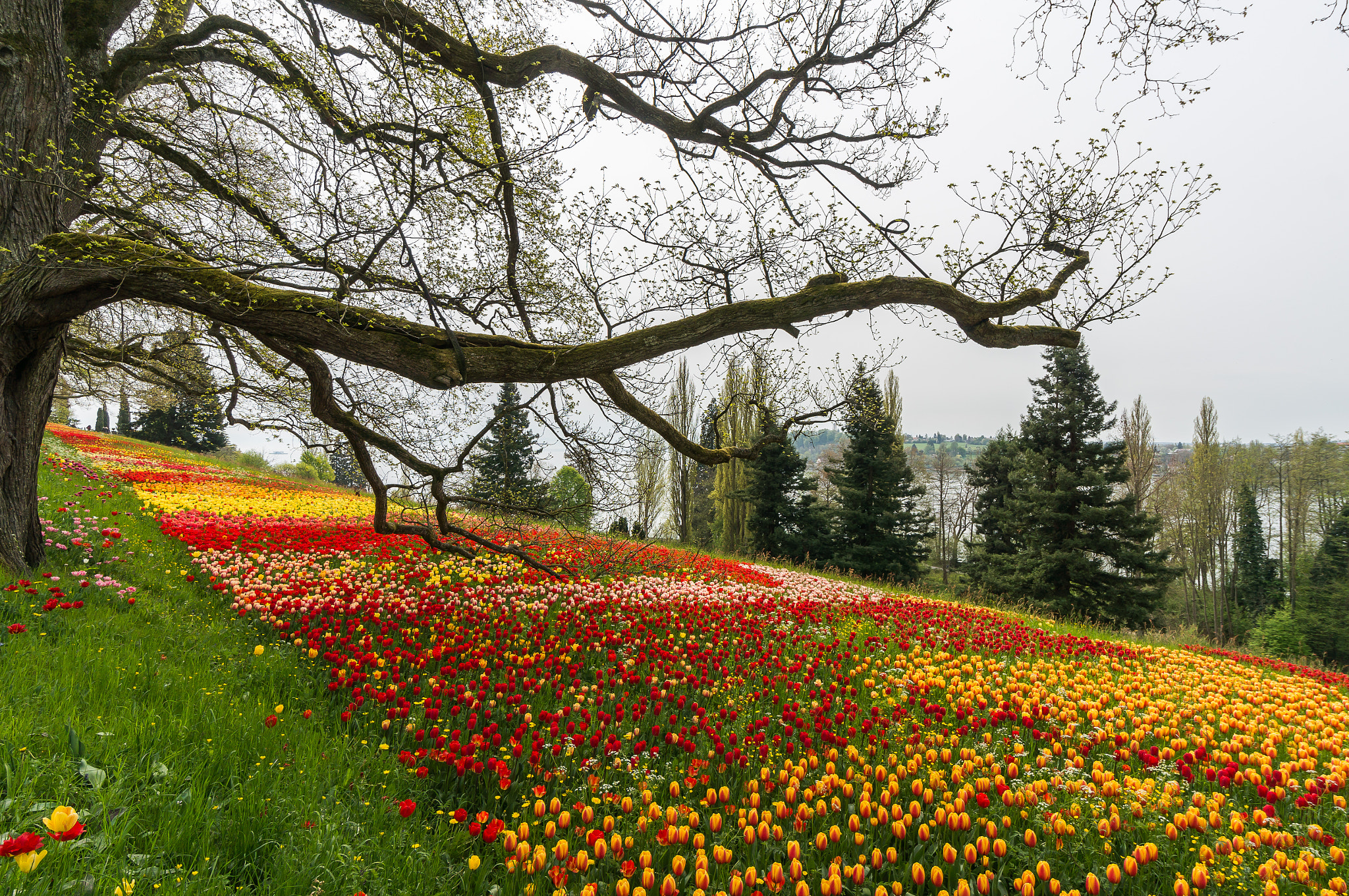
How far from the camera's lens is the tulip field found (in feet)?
6.88

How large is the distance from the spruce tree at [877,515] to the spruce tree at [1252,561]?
18.6 metres

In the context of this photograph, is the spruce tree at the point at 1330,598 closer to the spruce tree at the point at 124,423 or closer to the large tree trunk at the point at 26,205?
the large tree trunk at the point at 26,205

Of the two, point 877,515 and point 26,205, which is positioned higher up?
point 26,205

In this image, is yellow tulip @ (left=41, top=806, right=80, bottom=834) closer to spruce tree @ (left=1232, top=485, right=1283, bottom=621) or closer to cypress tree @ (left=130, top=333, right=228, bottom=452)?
cypress tree @ (left=130, top=333, right=228, bottom=452)

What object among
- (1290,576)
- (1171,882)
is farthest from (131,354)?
(1290,576)

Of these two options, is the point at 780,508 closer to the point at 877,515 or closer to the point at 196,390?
the point at 877,515

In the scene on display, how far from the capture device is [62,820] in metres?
1.48

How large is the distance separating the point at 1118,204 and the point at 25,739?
7.38 m

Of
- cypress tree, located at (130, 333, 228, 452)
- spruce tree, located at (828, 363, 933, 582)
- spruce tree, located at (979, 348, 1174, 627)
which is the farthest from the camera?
spruce tree, located at (828, 363, 933, 582)

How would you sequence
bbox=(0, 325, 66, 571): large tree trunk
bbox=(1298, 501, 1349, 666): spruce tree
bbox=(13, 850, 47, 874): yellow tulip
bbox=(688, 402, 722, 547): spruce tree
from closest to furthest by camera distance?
bbox=(13, 850, 47, 874): yellow tulip
bbox=(0, 325, 66, 571): large tree trunk
bbox=(1298, 501, 1349, 666): spruce tree
bbox=(688, 402, 722, 547): spruce tree

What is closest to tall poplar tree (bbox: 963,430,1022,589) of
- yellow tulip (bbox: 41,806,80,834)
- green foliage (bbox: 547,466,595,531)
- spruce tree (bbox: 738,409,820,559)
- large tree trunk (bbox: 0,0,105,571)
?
spruce tree (bbox: 738,409,820,559)

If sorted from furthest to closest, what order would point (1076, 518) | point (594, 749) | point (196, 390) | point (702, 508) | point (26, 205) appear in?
point (702, 508) → point (1076, 518) → point (196, 390) → point (26, 205) → point (594, 749)

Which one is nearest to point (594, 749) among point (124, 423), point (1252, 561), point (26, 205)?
point (26, 205)

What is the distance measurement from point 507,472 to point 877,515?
1970 cm
